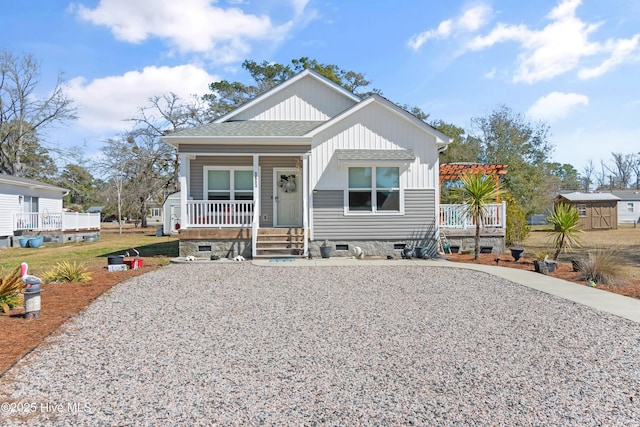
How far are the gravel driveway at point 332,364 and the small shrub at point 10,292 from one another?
4.25ft

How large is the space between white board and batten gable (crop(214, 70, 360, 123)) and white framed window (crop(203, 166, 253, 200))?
271 centimetres

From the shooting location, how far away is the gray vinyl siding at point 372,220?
13.2 m

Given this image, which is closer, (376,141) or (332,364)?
(332,364)

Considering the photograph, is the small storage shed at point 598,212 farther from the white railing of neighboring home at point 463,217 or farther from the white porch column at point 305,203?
the white porch column at point 305,203

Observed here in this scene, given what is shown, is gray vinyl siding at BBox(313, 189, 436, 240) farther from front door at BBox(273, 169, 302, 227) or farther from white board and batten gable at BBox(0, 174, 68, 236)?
white board and batten gable at BBox(0, 174, 68, 236)

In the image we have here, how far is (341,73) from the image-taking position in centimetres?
3509

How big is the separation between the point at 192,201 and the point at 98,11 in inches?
306

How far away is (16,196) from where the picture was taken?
21.1m

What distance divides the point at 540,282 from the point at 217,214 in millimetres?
9566

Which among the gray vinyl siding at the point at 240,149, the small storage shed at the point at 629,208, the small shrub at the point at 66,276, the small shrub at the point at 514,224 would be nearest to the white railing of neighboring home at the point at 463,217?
the small shrub at the point at 514,224

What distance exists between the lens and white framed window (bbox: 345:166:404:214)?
13234 mm

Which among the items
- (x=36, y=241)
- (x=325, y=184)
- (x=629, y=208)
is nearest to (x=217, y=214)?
(x=325, y=184)

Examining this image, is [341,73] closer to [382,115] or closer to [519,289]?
[382,115]

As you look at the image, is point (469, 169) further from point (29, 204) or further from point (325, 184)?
point (29, 204)
